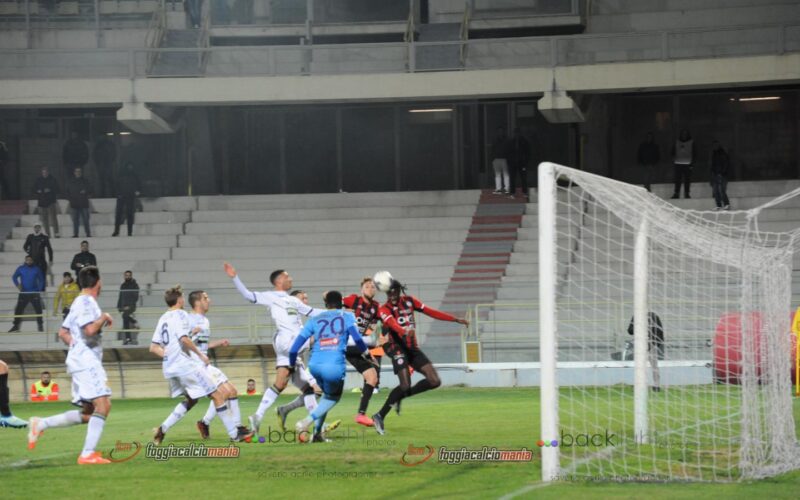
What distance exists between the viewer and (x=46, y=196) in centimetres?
3294

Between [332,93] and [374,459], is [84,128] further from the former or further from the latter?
[374,459]

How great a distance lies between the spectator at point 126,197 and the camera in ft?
107

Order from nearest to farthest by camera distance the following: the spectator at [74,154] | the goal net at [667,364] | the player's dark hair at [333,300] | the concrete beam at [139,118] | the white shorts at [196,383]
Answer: the goal net at [667,364] < the player's dark hair at [333,300] < the white shorts at [196,383] < the concrete beam at [139,118] < the spectator at [74,154]

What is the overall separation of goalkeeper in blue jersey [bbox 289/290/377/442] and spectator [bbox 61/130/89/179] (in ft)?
74.9

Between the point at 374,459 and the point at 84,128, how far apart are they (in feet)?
90.6

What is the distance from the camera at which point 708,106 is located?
3581 centimetres

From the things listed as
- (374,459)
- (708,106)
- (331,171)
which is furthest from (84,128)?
(374,459)

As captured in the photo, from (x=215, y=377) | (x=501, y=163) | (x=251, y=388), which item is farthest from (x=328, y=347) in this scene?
(x=501, y=163)

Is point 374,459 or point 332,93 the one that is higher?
point 332,93

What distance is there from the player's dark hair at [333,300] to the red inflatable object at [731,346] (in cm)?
406

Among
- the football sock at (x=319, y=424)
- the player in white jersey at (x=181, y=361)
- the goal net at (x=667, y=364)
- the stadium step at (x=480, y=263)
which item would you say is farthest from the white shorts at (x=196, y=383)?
the stadium step at (x=480, y=263)

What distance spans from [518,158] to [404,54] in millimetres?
4272

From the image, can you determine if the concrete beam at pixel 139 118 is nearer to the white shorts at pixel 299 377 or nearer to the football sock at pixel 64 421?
the white shorts at pixel 299 377

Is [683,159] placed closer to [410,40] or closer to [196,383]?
[410,40]
